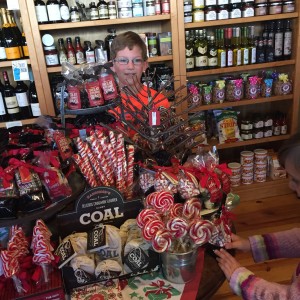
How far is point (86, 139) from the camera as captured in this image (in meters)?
1.08

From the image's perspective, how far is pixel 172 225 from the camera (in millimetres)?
786

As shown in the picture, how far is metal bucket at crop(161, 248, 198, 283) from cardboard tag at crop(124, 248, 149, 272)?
5cm

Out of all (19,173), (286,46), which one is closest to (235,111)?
(286,46)

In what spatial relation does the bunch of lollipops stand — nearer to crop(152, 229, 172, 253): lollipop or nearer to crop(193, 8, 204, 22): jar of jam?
crop(152, 229, 172, 253): lollipop

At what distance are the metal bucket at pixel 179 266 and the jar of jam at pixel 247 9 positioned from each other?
2.07 metres

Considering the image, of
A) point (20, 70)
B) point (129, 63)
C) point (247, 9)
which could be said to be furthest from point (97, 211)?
point (247, 9)

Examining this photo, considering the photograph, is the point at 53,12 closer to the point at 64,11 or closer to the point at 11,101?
the point at 64,11

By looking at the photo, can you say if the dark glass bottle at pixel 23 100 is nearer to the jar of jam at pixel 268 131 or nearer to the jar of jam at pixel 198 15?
the jar of jam at pixel 198 15

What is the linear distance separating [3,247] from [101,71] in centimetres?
73

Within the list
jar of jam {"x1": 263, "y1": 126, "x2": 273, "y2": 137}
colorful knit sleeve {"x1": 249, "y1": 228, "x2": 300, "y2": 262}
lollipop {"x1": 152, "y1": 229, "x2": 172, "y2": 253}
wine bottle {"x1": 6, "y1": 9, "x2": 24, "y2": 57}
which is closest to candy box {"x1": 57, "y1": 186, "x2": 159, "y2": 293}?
lollipop {"x1": 152, "y1": 229, "x2": 172, "y2": 253}

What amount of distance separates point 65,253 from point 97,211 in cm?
15

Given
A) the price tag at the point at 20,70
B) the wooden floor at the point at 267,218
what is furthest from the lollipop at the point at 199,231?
the price tag at the point at 20,70

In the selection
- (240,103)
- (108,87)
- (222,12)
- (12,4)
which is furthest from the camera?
Answer: (240,103)

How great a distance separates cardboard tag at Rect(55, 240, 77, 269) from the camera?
0.83m
